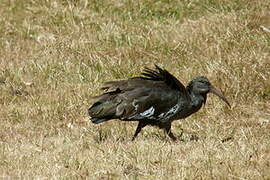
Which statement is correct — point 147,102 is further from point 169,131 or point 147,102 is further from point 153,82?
A: point 169,131

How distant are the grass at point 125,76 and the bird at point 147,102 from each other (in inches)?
10.1

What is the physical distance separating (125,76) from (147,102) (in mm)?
3155

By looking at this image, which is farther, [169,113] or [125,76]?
[125,76]

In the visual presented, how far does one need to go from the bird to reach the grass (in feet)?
0.84

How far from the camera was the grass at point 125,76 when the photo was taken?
21.5 ft

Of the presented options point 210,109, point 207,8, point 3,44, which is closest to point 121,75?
point 210,109

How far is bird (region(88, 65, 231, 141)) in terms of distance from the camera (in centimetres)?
745

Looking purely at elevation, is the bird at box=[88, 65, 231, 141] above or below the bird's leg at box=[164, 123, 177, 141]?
above

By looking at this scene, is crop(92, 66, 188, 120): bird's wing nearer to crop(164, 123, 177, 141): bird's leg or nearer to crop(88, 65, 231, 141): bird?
crop(88, 65, 231, 141): bird

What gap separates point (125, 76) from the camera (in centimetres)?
1061

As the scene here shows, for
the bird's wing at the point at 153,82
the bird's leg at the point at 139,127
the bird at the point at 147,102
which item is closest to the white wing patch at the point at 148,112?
the bird at the point at 147,102

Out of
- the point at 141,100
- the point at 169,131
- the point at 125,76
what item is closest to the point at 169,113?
the point at 169,131

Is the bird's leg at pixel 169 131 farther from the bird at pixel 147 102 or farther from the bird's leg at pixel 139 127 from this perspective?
the bird's leg at pixel 139 127

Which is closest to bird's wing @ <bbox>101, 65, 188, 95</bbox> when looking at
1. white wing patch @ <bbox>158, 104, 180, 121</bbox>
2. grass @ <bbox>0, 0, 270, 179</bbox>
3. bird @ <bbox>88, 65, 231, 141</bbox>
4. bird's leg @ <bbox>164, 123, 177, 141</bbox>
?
bird @ <bbox>88, 65, 231, 141</bbox>
